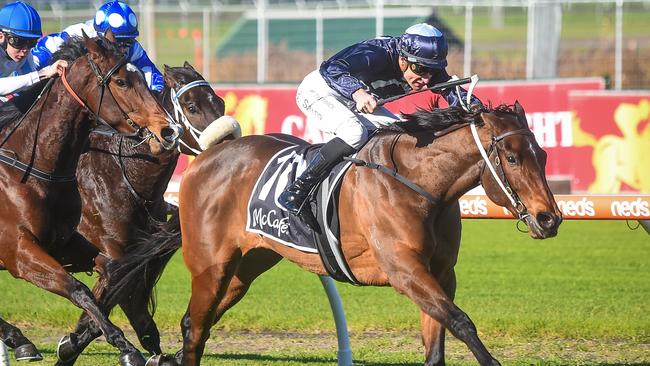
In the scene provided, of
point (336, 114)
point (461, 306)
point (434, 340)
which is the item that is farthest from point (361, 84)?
point (461, 306)

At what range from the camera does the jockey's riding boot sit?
5.57 m

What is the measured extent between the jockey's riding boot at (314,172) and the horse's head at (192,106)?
60.6 inches

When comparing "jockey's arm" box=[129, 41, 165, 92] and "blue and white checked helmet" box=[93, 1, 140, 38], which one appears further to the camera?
"jockey's arm" box=[129, 41, 165, 92]

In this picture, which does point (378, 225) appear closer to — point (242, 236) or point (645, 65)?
point (242, 236)

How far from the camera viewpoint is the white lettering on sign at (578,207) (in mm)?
7027

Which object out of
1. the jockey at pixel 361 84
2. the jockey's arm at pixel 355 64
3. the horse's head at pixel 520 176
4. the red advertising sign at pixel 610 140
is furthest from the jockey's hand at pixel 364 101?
the red advertising sign at pixel 610 140

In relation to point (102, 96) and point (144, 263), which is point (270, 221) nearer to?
point (144, 263)

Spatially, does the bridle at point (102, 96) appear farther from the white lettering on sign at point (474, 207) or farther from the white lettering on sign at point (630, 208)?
the white lettering on sign at point (630, 208)

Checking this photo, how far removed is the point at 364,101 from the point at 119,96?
1.37 metres

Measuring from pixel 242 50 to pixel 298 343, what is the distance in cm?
1795

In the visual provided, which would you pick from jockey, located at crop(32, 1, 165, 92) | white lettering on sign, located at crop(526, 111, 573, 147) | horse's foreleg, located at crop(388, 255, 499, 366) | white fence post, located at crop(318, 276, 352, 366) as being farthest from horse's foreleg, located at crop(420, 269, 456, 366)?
white lettering on sign, located at crop(526, 111, 573, 147)

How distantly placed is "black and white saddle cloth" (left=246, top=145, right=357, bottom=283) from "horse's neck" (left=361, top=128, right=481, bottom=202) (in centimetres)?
37

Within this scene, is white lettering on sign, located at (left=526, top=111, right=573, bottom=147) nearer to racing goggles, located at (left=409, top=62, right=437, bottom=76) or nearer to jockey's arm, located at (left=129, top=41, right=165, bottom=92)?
jockey's arm, located at (left=129, top=41, right=165, bottom=92)

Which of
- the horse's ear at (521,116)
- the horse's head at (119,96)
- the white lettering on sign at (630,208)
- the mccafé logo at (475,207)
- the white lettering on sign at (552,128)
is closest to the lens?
the horse's ear at (521,116)
